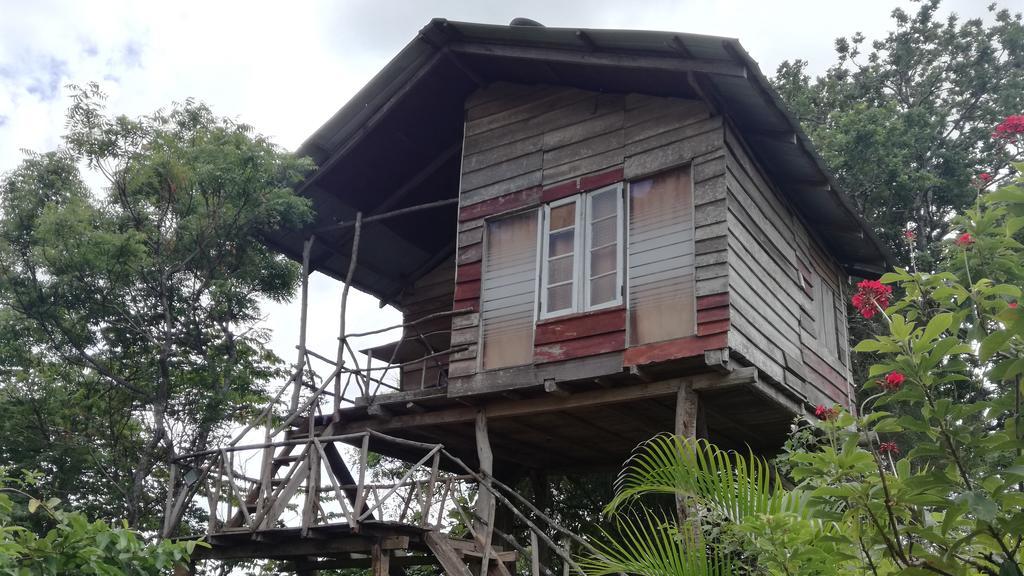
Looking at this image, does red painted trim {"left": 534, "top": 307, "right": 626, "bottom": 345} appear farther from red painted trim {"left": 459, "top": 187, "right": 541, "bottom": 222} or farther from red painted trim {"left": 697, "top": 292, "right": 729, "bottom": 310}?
red painted trim {"left": 459, "top": 187, "right": 541, "bottom": 222}

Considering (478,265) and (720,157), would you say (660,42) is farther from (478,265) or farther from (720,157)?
(478,265)

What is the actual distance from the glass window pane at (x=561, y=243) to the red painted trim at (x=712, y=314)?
5.77 feet

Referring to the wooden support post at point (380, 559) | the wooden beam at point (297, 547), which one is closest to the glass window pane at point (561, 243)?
the wooden beam at point (297, 547)

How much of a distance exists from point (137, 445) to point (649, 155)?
26.6ft

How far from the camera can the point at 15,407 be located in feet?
37.4

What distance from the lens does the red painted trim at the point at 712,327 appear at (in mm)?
7781

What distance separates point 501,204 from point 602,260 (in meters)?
1.56

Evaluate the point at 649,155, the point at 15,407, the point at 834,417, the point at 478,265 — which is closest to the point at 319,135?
the point at 478,265

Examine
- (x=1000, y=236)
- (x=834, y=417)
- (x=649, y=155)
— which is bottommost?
(x=834, y=417)

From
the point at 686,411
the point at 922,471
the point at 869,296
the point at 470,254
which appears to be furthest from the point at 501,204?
the point at 922,471

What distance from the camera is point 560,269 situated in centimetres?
914

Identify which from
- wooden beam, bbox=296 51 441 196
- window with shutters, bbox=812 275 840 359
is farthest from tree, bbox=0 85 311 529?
window with shutters, bbox=812 275 840 359

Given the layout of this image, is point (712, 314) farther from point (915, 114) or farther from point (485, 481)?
point (915, 114)

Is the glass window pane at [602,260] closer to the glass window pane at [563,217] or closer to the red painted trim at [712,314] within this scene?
the glass window pane at [563,217]
